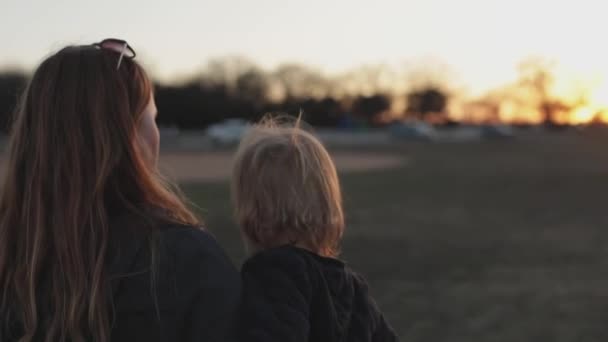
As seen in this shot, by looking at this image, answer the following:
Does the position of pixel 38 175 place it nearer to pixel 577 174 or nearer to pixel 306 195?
pixel 306 195

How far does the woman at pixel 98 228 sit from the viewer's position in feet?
4.71

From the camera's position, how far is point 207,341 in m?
1.47

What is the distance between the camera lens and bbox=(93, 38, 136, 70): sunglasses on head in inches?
62.3

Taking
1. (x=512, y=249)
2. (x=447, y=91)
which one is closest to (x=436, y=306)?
(x=512, y=249)

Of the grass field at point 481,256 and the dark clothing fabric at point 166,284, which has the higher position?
the dark clothing fabric at point 166,284

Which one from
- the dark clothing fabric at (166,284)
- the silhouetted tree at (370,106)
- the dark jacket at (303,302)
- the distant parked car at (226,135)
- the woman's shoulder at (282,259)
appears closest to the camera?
the dark clothing fabric at (166,284)

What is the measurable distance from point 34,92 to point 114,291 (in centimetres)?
46

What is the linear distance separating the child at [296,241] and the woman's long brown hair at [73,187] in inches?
14.0

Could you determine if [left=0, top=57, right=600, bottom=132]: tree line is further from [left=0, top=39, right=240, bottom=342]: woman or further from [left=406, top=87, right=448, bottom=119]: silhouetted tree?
[left=0, top=39, right=240, bottom=342]: woman

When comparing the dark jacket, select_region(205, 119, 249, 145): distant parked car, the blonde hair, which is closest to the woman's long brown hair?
the dark jacket

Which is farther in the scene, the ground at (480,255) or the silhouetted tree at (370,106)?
the silhouetted tree at (370,106)

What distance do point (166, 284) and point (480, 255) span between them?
26.9 feet

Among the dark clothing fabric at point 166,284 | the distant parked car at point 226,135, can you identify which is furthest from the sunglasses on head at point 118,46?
the distant parked car at point 226,135

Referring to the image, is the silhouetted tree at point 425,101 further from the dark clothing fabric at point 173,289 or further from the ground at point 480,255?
the dark clothing fabric at point 173,289
